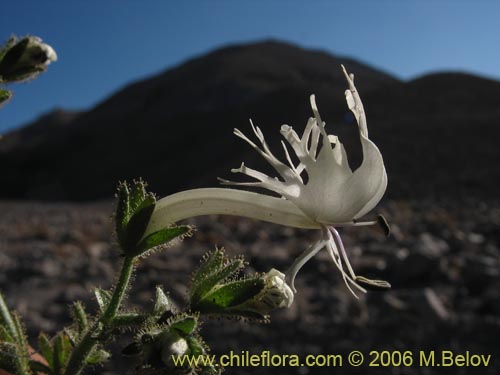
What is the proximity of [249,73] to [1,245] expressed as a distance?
1402 inches

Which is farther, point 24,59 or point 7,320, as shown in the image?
point 24,59

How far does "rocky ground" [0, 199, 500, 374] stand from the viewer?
4438 mm

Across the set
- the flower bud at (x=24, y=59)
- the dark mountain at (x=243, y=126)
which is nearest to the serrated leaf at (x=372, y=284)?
the flower bud at (x=24, y=59)

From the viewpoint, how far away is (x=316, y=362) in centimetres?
412

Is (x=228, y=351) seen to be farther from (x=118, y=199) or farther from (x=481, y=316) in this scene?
(x=118, y=199)

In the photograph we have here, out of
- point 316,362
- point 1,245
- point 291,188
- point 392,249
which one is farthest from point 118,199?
point 1,245

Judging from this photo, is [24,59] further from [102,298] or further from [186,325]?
[186,325]

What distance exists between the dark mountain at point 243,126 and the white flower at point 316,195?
12316 millimetres

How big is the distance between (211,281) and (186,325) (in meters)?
0.12

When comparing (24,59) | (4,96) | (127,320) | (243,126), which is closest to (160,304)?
(127,320)

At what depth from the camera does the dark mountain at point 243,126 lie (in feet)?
56.0

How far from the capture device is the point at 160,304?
1121 mm

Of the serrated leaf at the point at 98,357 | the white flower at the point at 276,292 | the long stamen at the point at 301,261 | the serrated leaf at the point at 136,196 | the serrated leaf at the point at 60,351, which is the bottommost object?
the serrated leaf at the point at 60,351

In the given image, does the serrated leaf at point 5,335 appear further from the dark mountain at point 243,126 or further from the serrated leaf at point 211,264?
the dark mountain at point 243,126
